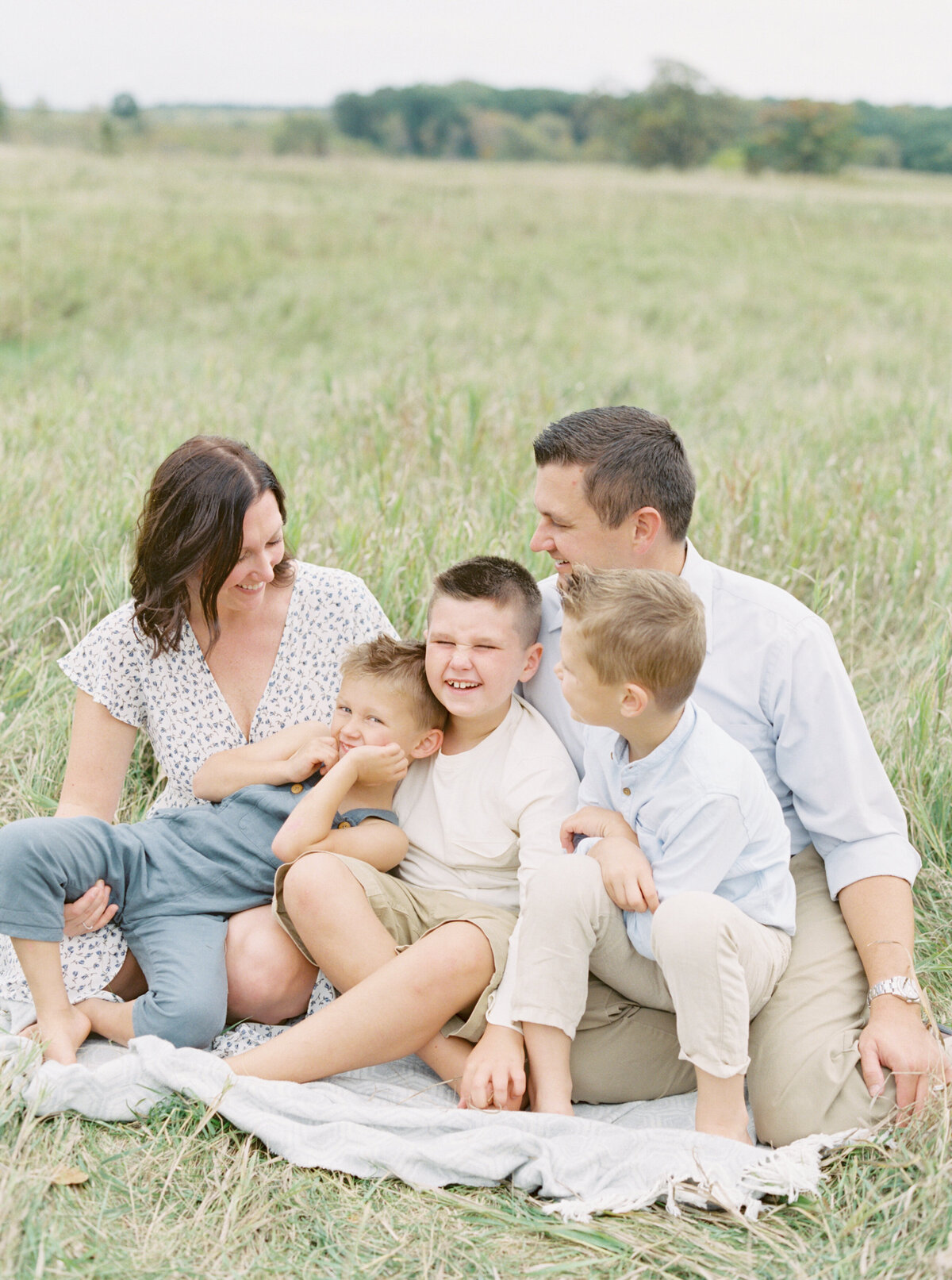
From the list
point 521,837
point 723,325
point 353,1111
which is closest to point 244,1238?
point 353,1111

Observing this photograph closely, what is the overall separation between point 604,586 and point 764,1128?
1101 millimetres

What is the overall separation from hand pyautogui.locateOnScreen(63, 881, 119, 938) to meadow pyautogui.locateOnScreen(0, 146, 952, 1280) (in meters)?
0.43

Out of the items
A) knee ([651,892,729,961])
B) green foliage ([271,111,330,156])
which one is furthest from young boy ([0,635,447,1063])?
green foliage ([271,111,330,156])

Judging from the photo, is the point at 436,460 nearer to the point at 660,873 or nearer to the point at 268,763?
the point at 268,763

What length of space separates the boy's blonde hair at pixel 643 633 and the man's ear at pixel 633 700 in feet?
0.04

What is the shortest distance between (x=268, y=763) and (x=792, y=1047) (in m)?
1.29

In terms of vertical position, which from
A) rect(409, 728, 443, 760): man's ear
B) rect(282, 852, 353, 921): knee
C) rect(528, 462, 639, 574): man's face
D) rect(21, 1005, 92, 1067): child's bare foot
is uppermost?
rect(528, 462, 639, 574): man's face

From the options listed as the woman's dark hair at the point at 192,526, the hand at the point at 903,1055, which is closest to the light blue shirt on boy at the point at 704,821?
the hand at the point at 903,1055

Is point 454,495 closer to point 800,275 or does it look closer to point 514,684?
point 514,684

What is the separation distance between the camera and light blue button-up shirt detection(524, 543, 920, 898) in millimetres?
2529

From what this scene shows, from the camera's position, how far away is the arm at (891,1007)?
225 cm

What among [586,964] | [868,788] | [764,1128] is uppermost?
[868,788]

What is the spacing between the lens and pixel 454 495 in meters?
4.89

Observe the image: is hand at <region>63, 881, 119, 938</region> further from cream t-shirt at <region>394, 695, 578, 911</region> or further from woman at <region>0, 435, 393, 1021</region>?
cream t-shirt at <region>394, 695, 578, 911</region>
